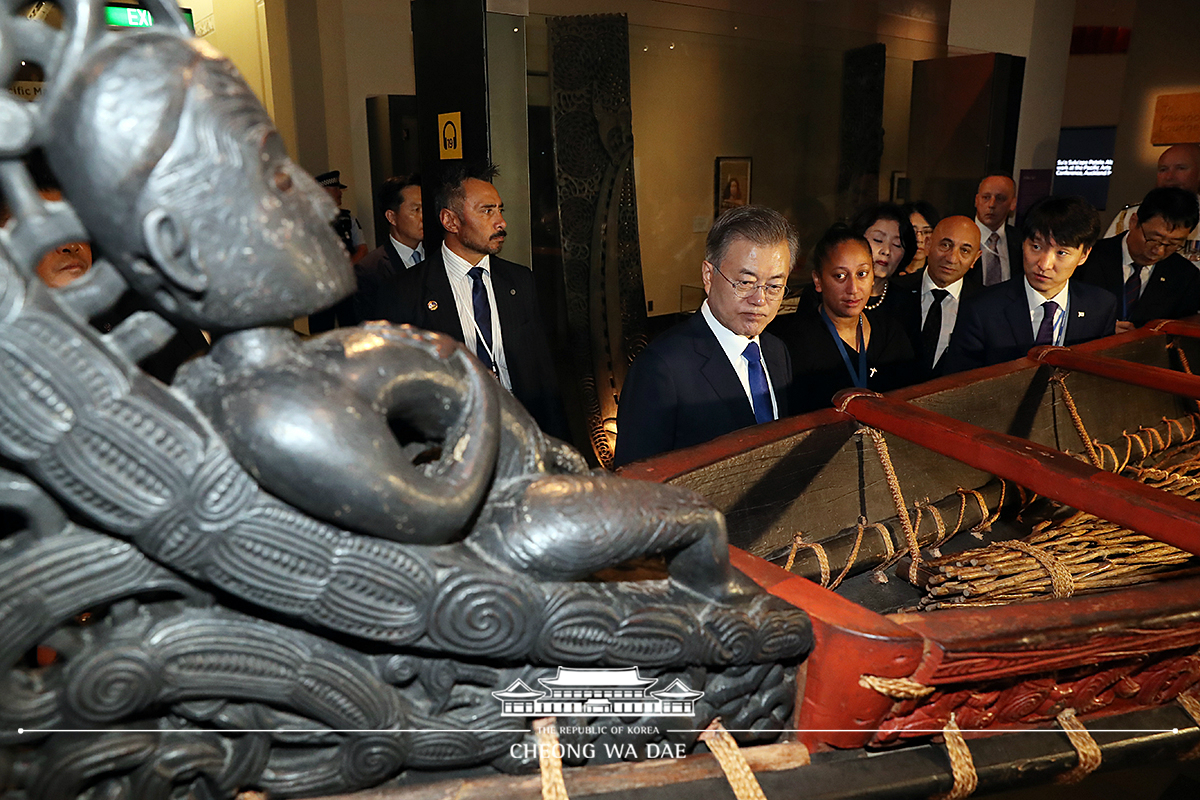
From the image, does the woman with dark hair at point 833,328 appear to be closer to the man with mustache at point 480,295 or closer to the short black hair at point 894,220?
the short black hair at point 894,220

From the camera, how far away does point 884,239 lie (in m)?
3.71

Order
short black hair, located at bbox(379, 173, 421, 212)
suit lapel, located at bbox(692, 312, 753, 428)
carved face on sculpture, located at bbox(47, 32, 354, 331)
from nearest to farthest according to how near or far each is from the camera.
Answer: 1. carved face on sculpture, located at bbox(47, 32, 354, 331)
2. suit lapel, located at bbox(692, 312, 753, 428)
3. short black hair, located at bbox(379, 173, 421, 212)

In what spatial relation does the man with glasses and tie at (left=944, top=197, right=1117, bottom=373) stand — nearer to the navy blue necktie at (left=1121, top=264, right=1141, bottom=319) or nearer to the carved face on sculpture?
the navy blue necktie at (left=1121, top=264, right=1141, bottom=319)

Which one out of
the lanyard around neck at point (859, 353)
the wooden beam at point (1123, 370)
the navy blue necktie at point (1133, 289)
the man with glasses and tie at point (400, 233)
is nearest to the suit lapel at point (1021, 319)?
the wooden beam at point (1123, 370)

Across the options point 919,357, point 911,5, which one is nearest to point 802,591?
point 919,357

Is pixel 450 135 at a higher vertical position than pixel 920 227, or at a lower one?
higher

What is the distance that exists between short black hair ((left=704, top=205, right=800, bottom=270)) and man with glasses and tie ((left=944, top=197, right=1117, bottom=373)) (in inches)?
51.9

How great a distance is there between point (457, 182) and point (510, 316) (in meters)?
0.54

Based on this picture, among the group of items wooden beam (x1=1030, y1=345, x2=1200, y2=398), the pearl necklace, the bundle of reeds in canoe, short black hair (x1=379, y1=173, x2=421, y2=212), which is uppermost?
short black hair (x1=379, y1=173, x2=421, y2=212)

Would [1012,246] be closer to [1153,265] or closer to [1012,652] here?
[1153,265]

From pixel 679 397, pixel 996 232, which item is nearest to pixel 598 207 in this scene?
pixel 679 397

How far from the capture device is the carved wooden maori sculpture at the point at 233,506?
0.92 m

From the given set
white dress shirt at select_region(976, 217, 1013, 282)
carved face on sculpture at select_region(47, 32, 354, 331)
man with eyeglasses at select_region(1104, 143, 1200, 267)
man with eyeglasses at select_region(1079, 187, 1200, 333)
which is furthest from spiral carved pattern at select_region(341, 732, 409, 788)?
man with eyeglasses at select_region(1104, 143, 1200, 267)

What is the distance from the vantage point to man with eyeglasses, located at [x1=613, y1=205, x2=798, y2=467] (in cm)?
219
